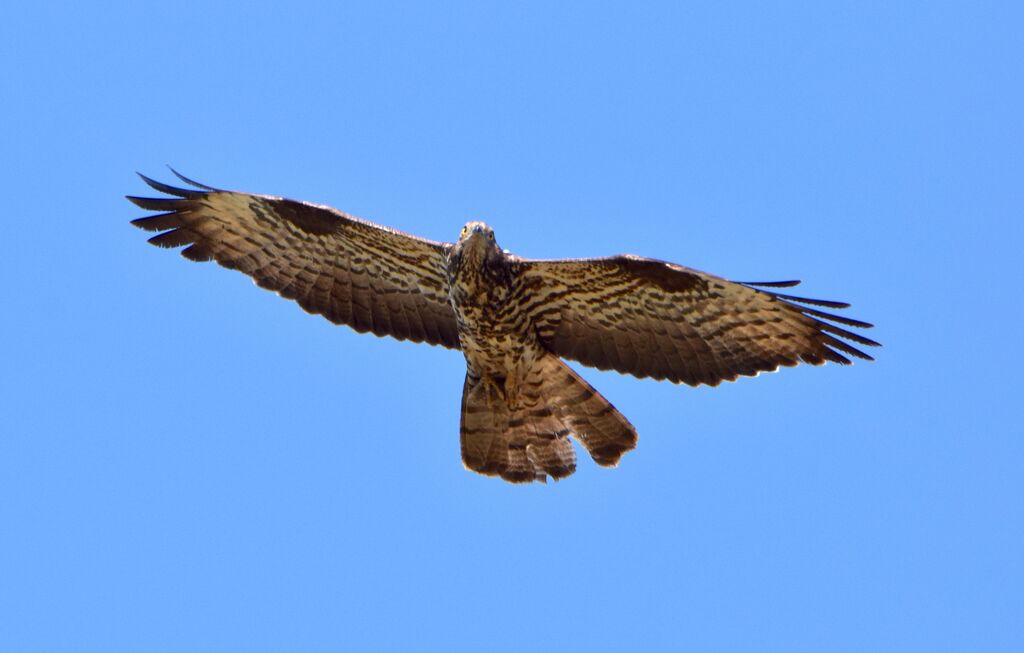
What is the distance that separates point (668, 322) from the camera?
39.4 feet

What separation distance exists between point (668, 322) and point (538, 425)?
121cm

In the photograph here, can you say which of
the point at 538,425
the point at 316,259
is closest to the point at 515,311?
the point at 538,425

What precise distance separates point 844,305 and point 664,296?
52.5 inches

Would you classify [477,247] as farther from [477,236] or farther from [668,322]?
[668,322]

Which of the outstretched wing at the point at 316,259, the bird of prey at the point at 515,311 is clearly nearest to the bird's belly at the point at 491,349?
the bird of prey at the point at 515,311

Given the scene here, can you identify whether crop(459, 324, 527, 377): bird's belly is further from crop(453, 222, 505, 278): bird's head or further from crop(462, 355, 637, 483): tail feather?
crop(453, 222, 505, 278): bird's head

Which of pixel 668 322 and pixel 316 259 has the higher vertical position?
pixel 316 259

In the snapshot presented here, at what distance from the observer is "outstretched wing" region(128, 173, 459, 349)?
40.1 ft

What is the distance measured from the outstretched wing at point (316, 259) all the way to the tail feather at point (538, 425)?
541mm

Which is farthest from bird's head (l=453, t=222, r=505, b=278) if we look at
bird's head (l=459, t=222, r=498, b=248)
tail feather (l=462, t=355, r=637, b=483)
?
tail feather (l=462, t=355, r=637, b=483)

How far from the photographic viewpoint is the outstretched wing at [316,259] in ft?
40.1

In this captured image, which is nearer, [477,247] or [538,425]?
[477,247]

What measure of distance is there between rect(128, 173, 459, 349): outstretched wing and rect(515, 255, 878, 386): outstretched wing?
861 millimetres

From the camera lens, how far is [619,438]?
12.1 m
